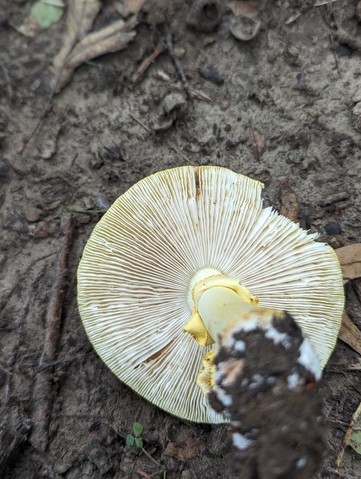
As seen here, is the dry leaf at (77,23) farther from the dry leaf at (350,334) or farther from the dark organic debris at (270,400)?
the dry leaf at (350,334)

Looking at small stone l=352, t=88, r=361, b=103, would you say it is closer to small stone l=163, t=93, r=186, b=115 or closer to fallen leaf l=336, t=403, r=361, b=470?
small stone l=163, t=93, r=186, b=115

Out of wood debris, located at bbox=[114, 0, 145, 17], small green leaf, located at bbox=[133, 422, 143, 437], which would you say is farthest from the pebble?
small green leaf, located at bbox=[133, 422, 143, 437]

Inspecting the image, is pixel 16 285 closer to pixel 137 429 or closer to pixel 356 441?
pixel 137 429

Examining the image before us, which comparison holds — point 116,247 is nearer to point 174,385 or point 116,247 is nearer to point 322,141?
point 174,385

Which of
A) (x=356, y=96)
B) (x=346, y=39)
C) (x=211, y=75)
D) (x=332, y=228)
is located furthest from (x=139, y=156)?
(x=346, y=39)

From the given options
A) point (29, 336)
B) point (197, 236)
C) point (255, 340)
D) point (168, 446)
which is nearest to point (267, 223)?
point (197, 236)

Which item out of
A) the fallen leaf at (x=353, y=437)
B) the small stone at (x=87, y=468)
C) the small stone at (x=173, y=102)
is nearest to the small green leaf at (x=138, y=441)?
the small stone at (x=87, y=468)
